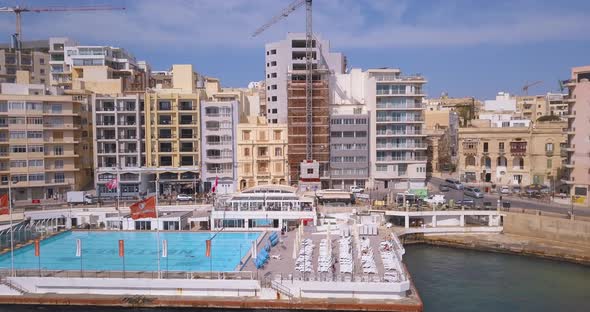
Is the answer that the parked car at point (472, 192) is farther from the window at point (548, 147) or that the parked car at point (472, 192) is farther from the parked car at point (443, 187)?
the window at point (548, 147)

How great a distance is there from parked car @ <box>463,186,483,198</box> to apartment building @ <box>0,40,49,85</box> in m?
85.5

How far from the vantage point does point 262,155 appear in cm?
7356

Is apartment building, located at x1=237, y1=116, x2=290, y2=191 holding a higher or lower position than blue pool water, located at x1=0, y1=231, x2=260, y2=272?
higher

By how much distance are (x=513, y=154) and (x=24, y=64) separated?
95.6 metres

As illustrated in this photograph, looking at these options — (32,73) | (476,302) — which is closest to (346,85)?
(476,302)

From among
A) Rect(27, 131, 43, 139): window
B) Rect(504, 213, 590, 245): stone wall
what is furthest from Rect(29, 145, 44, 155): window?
Rect(504, 213, 590, 245): stone wall

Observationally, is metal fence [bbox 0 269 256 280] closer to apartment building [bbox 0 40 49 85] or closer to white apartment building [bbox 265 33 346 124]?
white apartment building [bbox 265 33 346 124]

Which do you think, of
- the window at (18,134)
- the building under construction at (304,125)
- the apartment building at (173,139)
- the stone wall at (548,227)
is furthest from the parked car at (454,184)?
the window at (18,134)

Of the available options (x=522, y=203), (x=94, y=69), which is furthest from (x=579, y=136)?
(x=94, y=69)

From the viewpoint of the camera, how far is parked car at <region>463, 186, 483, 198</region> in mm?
66562

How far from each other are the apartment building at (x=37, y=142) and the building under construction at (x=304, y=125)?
95.8 ft

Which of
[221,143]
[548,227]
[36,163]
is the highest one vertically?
[221,143]

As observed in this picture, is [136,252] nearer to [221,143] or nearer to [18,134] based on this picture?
[221,143]

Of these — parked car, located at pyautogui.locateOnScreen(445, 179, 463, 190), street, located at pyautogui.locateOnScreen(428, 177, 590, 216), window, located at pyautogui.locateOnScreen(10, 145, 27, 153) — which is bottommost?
street, located at pyautogui.locateOnScreen(428, 177, 590, 216)
